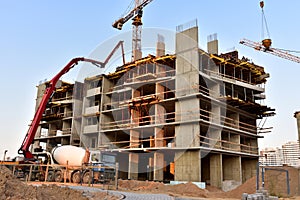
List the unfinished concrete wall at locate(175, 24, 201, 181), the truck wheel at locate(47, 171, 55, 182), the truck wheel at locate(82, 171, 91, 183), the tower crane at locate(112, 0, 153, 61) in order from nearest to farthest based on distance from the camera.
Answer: the truck wheel at locate(82, 171, 91, 183), the truck wheel at locate(47, 171, 55, 182), the unfinished concrete wall at locate(175, 24, 201, 181), the tower crane at locate(112, 0, 153, 61)

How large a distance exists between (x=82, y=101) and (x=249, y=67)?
2194 cm

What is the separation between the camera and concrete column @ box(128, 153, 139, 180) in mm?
30244

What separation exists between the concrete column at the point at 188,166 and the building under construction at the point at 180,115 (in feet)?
0.27

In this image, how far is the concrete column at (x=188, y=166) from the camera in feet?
82.3

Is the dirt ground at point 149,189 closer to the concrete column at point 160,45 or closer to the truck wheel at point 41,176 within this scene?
the truck wheel at point 41,176

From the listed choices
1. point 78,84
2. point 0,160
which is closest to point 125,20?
point 78,84

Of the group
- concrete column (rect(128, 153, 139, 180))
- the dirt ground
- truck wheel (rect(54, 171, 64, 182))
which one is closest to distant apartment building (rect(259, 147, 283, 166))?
the dirt ground

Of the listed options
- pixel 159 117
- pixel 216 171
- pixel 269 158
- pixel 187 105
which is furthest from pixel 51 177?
pixel 269 158

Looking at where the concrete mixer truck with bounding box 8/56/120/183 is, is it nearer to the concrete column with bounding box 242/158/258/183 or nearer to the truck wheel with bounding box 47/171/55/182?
the truck wheel with bounding box 47/171/55/182

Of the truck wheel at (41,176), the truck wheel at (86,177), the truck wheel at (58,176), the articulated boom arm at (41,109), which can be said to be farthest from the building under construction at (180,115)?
the truck wheel at (41,176)

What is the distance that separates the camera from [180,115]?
91.0 feet

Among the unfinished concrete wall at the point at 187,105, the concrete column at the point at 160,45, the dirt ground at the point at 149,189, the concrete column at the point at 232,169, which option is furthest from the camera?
the concrete column at the point at 160,45

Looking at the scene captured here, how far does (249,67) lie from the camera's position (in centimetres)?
3253

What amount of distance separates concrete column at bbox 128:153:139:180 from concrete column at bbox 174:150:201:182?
19.1 ft
